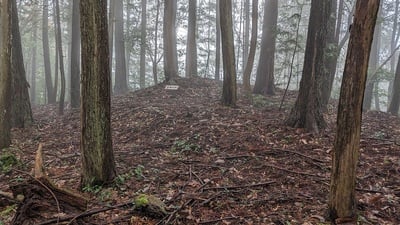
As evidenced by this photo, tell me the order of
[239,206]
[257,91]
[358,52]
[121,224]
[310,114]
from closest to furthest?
[358,52], [121,224], [239,206], [310,114], [257,91]

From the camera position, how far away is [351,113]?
3809 mm

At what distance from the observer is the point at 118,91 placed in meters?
19.8

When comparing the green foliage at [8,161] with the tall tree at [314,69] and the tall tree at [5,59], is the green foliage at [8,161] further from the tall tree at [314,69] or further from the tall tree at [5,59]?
the tall tree at [314,69]

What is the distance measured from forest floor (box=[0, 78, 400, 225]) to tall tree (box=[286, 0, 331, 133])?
1.25ft

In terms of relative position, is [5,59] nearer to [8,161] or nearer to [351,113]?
[8,161]

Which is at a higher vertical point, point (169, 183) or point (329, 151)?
point (329, 151)

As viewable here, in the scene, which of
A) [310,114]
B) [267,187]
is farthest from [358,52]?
[310,114]

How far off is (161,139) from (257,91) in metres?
6.37

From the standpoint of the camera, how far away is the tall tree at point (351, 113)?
3688mm

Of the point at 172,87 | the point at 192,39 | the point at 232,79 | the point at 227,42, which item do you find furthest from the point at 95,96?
the point at 192,39

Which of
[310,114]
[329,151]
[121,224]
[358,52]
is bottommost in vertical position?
[121,224]

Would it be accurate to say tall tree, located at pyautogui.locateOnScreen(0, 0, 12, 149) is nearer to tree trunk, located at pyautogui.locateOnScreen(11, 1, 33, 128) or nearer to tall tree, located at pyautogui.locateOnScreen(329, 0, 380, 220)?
tree trunk, located at pyautogui.locateOnScreen(11, 1, 33, 128)

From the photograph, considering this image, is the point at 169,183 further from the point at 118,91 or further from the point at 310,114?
the point at 118,91

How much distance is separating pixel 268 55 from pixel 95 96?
9.48 metres
